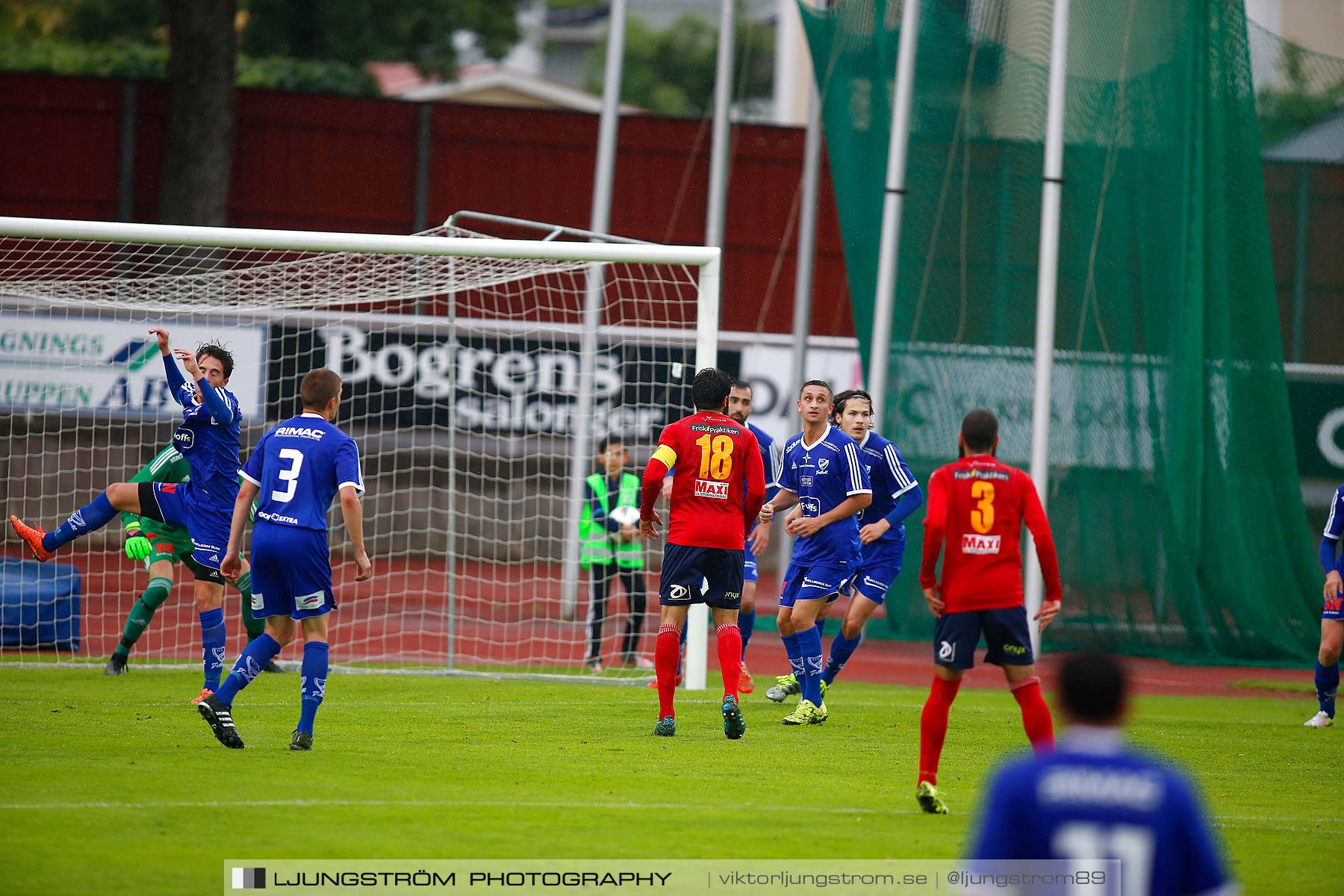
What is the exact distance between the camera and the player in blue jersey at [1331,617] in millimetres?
10117

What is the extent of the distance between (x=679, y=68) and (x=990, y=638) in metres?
43.0

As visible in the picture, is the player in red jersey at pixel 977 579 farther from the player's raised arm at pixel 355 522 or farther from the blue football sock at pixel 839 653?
the blue football sock at pixel 839 653

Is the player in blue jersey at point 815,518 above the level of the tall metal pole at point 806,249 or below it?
below

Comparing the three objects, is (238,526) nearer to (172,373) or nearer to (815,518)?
(172,373)

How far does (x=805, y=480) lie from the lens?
9258 mm

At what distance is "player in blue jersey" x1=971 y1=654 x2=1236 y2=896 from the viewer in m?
3.07

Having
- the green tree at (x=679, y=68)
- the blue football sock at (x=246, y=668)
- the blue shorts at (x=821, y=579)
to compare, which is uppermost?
the green tree at (x=679, y=68)

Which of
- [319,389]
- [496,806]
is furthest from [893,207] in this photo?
[496,806]

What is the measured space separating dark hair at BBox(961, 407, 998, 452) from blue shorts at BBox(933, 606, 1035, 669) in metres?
0.75

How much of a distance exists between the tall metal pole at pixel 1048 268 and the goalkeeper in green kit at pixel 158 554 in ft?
22.8

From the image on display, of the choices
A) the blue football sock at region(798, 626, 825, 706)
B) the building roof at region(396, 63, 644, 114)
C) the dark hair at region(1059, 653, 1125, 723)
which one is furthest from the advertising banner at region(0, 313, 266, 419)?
the building roof at region(396, 63, 644, 114)

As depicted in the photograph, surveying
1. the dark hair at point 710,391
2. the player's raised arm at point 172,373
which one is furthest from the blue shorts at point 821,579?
the player's raised arm at point 172,373

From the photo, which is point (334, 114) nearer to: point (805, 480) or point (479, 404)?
point (479, 404)

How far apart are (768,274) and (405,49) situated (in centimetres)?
1502
